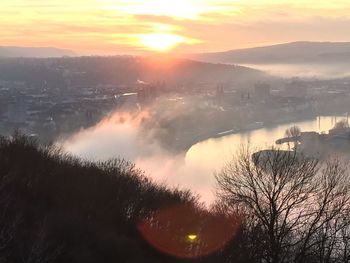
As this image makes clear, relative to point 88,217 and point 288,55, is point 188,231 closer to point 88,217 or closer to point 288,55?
point 88,217

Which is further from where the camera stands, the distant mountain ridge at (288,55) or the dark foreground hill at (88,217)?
the distant mountain ridge at (288,55)

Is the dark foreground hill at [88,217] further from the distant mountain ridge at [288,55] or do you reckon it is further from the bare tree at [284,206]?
the distant mountain ridge at [288,55]

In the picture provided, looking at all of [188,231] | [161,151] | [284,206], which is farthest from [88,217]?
[161,151]

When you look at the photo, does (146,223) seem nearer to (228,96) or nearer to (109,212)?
(109,212)

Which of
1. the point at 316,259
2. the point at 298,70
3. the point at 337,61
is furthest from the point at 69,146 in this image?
the point at 337,61

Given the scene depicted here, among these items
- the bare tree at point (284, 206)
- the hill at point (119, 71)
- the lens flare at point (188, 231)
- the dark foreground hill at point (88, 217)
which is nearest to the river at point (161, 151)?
the dark foreground hill at point (88, 217)

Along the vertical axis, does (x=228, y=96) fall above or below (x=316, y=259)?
below
